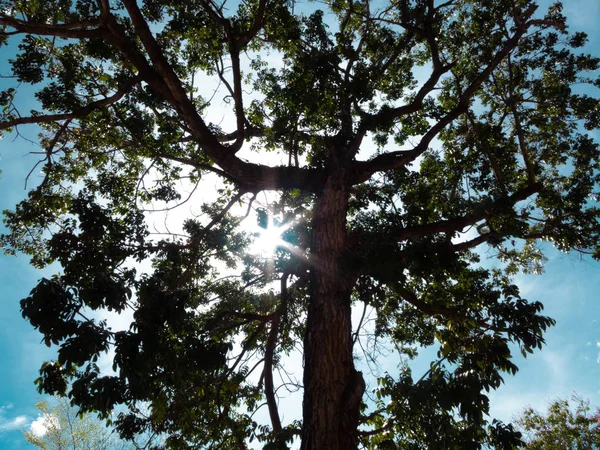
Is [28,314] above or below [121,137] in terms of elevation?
below

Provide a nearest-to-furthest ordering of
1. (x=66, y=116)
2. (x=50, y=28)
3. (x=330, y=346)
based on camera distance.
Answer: (x=330, y=346) → (x=50, y=28) → (x=66, y=116)

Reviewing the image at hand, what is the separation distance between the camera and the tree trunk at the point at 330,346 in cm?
374

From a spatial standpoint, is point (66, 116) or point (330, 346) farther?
point (66, 116)

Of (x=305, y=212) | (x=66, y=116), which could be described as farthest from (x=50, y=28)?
(x=305, y=212)

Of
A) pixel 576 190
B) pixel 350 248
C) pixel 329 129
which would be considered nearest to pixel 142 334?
pixel 350 248

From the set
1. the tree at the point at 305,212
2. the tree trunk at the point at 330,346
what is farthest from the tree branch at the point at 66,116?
Answer: the tree trunk at the point at 330,346

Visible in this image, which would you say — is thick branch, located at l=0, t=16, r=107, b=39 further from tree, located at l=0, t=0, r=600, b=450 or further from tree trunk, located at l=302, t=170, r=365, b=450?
tree trunk, located at l=302, t=170, r=365, b=450

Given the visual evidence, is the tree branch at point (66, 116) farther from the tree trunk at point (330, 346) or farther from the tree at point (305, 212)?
the tree trunk at point (330, 346)

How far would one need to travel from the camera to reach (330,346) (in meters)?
4.32

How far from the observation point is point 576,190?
7.54m

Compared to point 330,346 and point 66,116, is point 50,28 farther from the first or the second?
point 330,346

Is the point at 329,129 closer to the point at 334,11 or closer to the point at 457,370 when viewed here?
the point at 334,11

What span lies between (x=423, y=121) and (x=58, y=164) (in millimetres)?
8029

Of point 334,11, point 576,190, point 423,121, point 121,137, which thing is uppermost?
point 334,11
